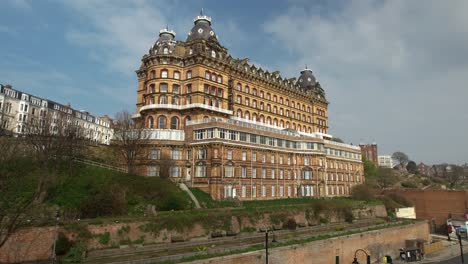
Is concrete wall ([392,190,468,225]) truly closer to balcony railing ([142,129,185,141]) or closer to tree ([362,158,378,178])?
tree ([362,158,378,178])

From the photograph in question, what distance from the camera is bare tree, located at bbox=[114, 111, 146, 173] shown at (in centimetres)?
4541

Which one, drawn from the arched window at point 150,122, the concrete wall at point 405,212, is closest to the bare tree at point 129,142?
the arched window at point 150,122

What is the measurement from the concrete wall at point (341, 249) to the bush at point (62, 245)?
1039 centimetres

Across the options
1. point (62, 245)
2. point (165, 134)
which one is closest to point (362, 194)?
point (165, 134)

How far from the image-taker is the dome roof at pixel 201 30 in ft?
204

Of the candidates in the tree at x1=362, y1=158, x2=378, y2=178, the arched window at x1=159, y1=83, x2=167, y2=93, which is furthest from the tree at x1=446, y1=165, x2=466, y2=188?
the arched window at x1=159, y1=83, x2=167, y2=93

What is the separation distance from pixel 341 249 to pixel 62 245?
1074 inches

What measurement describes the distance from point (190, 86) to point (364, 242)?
37.6 meters

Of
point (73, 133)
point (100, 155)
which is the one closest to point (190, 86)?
point (100, 155)

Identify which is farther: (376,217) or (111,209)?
(376,217)

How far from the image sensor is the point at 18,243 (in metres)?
22.8

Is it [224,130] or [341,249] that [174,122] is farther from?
[341,249]

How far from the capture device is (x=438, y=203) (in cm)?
7469

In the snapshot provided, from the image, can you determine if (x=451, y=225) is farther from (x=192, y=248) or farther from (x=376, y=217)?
(x=192, y=248)
